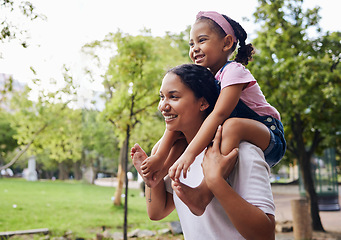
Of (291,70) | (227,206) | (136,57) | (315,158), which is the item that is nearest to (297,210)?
(291,70)

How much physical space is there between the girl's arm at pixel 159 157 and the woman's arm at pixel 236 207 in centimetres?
27

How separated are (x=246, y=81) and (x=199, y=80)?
0.16m

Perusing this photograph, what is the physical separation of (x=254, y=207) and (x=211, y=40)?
2.02ft

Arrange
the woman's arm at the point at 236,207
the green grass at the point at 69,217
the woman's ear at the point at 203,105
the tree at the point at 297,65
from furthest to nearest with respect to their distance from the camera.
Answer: the green grass at the point at 69,217 < the tree at the point at 297,65 < the woman's ear at the point at 203,105 < the woman's arm at the point at 236,207

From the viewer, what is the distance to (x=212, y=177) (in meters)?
1.11

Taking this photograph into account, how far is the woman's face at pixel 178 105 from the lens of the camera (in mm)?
1266

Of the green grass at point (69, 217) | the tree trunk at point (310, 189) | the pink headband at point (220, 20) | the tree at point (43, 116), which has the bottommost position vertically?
the green grass at point (69, 217)

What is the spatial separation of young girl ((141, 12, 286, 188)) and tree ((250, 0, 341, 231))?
605cm

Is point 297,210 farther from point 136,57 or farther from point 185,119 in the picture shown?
point 185,119

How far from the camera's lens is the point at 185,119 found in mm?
1285

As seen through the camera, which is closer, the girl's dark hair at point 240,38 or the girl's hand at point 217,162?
the girl's hand at point 217,162

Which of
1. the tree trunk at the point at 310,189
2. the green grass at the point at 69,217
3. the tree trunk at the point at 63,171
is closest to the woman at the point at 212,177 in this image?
Result: the green grass at the point at 69,217

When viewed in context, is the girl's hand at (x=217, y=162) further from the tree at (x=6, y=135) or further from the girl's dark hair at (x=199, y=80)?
the tree at (x=6, y=135)

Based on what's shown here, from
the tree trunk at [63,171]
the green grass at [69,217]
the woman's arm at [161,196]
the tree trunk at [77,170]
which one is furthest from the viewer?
the tree trunk at [63,171]
